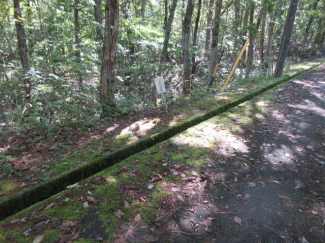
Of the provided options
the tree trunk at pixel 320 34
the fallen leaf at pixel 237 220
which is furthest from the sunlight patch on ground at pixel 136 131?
the tree trunk at pixel 320 34

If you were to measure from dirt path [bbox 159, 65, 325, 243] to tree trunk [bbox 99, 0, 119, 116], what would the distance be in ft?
11.4

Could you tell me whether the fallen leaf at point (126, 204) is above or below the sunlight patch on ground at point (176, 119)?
below

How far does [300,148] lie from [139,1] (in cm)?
1671

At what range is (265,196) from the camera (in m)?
2.57

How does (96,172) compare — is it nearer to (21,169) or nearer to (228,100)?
(21,169)

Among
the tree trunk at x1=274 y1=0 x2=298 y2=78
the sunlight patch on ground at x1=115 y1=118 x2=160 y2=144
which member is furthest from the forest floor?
the tree trunk at x1=274 y1=0 x2=298 y2=78

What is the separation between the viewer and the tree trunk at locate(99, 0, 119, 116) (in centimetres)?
501

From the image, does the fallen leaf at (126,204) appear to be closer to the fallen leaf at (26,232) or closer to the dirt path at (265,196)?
the dirt path at (265,196)

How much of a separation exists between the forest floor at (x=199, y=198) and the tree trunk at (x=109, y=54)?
185cm

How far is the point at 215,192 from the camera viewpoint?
263 cm

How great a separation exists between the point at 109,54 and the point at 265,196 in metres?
4.67

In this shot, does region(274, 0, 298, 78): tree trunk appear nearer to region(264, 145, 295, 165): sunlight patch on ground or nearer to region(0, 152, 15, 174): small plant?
region(264, 145, 295, 165): sunlight patch on ground

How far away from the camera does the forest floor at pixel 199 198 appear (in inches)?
79.1

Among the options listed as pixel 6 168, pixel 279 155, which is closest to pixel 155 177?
pixel 6 168
